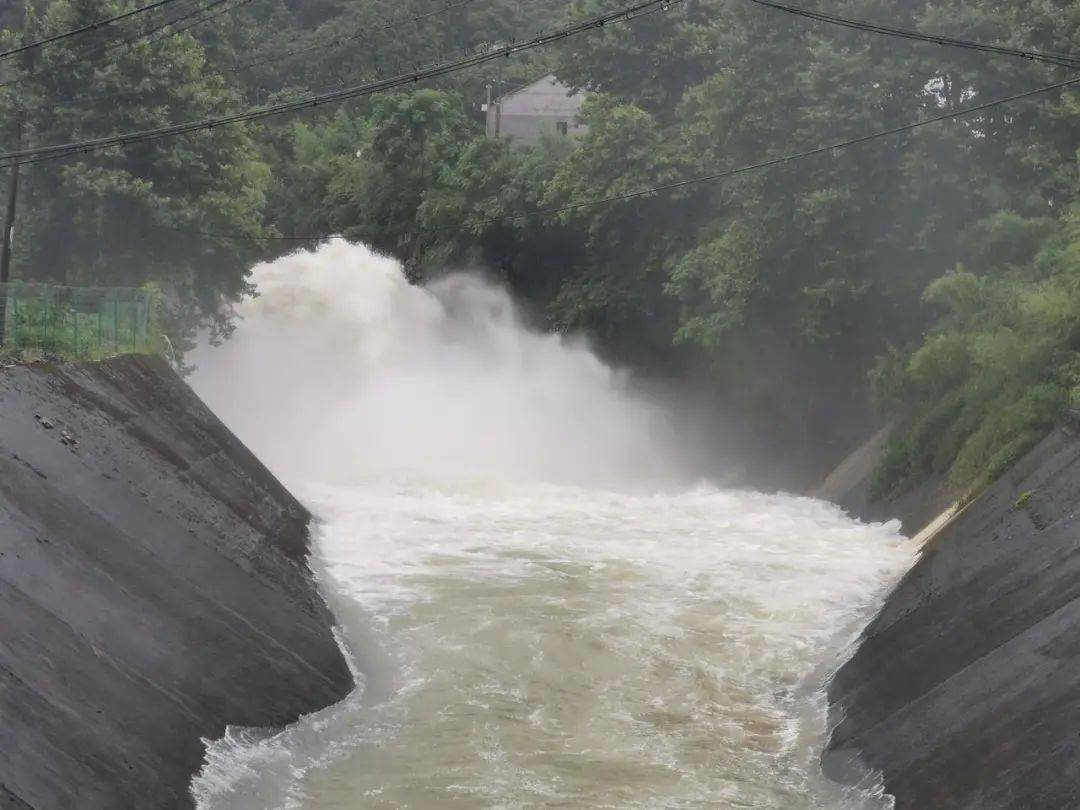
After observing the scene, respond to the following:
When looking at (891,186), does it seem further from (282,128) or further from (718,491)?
(282,128)

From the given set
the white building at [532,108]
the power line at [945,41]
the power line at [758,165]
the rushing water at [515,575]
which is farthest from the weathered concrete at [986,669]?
the white building at [532,108]

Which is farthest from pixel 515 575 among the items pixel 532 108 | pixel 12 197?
pixel 532 108

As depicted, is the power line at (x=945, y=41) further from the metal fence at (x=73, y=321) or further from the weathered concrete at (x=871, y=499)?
the metal fence at (x=73, y=321)

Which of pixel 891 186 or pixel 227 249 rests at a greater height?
pixel 891 186

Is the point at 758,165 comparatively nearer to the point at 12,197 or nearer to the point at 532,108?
the point at 12,197

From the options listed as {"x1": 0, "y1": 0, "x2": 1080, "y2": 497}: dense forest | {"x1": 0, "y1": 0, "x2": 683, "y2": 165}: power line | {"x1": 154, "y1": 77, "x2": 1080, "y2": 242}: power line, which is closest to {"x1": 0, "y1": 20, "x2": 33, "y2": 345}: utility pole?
{"x1": 0, "y1": 0, "x2": 1080, "y2": 497}: dense forest

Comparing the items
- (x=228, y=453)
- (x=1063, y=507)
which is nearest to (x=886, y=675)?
(x=1063, y=507)
